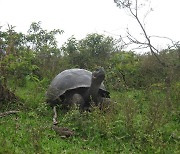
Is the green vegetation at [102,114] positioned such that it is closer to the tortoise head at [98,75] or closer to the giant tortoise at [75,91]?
the giant tortoise at [75,91]

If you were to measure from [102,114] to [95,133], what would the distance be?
0.43 meters

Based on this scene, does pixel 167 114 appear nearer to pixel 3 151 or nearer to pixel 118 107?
pixel 118 107

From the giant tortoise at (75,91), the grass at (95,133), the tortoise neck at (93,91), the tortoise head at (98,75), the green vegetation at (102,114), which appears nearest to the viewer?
the grass at (95,133)

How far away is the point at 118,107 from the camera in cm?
561

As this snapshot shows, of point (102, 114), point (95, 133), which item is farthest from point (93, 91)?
point (95, 133)

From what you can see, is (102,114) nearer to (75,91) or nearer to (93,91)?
(93,91)

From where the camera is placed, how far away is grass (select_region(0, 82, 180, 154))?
4074 millimetres

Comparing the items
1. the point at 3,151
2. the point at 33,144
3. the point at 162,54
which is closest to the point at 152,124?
the point at 33,144

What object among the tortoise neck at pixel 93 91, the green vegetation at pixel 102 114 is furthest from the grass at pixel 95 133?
the tortoise neck at pixel 93 91

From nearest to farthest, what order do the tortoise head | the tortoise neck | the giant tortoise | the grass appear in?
the grass < the tortoise head < the tortoise neck < the giant tortoise

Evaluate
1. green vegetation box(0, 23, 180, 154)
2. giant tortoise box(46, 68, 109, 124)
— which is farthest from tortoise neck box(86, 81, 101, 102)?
green vegetation box(0, 23, 180, 154)

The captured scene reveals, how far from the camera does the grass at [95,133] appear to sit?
4074mm

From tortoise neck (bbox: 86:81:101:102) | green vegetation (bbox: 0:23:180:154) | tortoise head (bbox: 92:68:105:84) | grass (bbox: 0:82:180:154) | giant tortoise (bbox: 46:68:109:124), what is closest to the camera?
grass (bbox: 0:82:180:154)

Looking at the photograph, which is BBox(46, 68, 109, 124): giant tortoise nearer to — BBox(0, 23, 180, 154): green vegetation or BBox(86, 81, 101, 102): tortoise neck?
BBox(86, 81, 101, 102): tortoise neck
